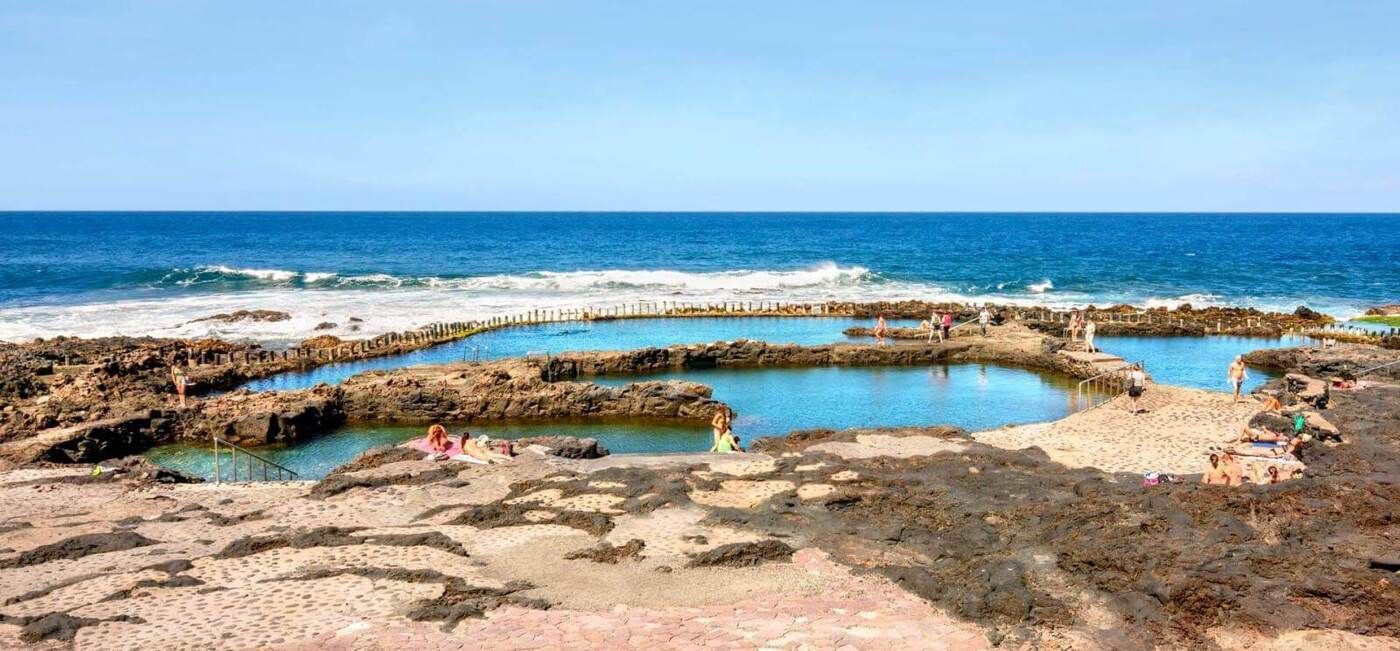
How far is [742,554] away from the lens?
15.9m

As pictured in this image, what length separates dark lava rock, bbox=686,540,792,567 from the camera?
51.5 ft

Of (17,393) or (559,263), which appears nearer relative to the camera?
(17,393)

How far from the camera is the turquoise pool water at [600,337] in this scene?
42.4m

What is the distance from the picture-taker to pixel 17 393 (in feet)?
109

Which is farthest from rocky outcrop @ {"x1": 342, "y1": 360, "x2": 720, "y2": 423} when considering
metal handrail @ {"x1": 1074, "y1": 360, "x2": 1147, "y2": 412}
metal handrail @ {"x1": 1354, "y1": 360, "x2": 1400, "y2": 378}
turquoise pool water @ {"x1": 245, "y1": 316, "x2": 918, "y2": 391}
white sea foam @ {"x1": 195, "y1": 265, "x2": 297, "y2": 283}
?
white sea foam @ {"x1": 195, "y1": 265, "x2": 297, "y2": 283}

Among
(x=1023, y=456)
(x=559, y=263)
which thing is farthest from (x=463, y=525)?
(x=559, y=263)

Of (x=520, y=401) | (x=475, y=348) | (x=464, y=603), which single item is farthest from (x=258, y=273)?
(x=464, y=603)

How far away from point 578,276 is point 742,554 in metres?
74.0

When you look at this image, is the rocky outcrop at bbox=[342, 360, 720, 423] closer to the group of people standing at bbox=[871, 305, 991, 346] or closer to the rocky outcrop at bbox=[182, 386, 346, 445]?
the rocky outcrop at bbox=[182, 386, 346, 445]

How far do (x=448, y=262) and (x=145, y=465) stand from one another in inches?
3434

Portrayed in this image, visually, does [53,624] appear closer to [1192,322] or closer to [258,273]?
[1192,322]

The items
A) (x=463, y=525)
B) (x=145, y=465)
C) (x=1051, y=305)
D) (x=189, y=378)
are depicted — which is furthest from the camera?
(x=1051, y=305)

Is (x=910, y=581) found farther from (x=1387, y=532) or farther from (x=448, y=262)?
(x=448, y=262)

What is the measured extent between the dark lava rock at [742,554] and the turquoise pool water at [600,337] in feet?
90.9
